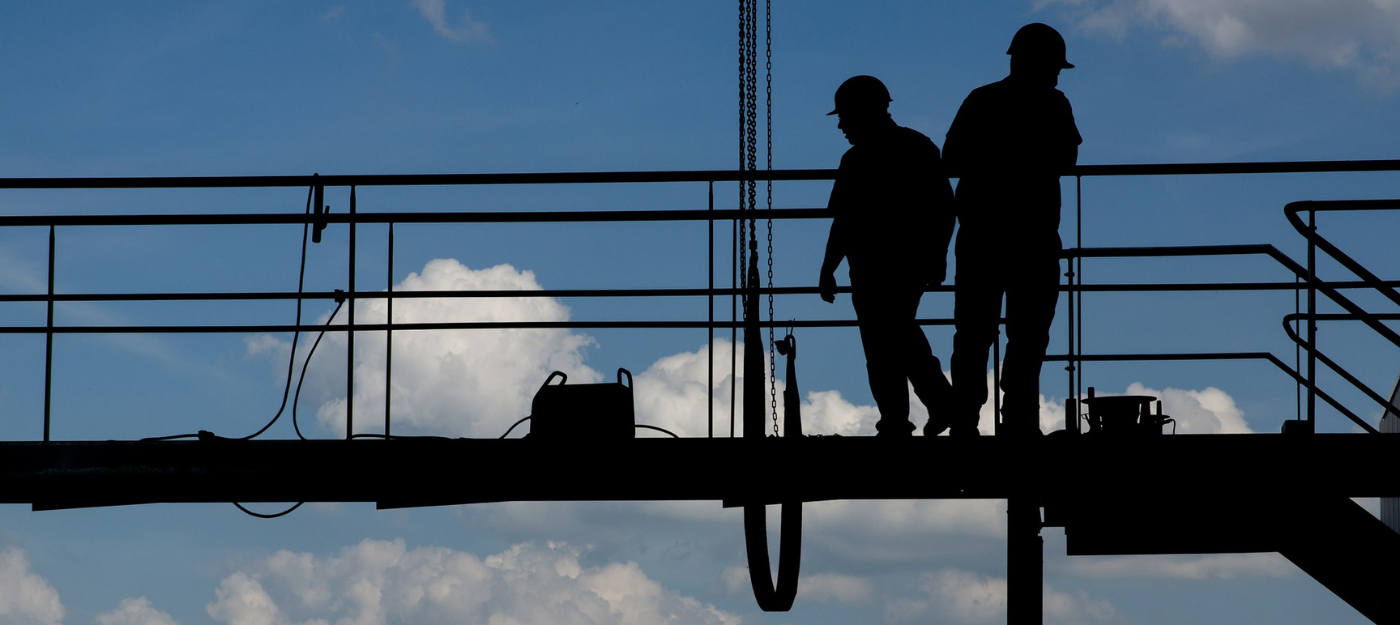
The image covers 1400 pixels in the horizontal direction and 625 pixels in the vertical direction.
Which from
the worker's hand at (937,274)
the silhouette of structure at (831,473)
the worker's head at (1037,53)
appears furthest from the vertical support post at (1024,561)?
the worker's head at (1037,53)

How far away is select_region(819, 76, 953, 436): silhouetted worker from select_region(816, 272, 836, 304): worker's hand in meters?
0.18

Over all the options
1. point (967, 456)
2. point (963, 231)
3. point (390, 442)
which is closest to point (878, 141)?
point (963, 231)

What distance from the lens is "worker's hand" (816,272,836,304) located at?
22.7 ft

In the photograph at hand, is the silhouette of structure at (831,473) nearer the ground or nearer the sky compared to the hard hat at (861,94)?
nearer the ground

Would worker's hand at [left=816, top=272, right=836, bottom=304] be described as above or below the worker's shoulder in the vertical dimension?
below

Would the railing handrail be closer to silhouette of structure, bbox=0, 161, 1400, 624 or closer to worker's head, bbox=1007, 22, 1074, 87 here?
silhouette of structure, bbox=0, 161, 1400, 624

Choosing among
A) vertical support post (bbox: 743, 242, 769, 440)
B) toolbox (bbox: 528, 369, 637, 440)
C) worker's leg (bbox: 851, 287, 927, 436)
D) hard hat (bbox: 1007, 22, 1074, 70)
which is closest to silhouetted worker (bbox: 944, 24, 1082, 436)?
hard hat (bbox: 1007, 22, 1074, 70)

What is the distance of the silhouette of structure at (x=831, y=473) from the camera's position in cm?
642

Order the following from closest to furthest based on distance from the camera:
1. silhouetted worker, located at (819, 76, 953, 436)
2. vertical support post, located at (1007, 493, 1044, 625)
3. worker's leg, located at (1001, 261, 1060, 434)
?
1. vertical support post, located at (1007, 493, 1044, 625)
2. worker's leg, located at (1001, 261, 1060, 434)
3. silhouetted worker, located at (819, 76, 953, 436)

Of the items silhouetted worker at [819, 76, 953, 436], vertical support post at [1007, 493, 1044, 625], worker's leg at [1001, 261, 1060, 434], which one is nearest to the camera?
vertical support post at [1007, 493, 1044, 625]

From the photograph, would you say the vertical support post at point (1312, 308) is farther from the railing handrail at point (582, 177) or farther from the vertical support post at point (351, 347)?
the vertical support post at point (351, 347)

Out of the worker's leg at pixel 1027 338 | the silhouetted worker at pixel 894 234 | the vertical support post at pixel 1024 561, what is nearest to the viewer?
the vertical support post at pixel 1024 561

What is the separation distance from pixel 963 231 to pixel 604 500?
6.11 ft

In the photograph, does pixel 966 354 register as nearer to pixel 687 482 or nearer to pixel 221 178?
pixel 687 482
